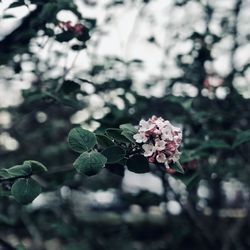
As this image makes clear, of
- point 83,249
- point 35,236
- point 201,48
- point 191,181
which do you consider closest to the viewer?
point 191,181

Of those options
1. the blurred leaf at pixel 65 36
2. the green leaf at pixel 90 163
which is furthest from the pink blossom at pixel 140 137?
the blurred leaf at pixel 65 36

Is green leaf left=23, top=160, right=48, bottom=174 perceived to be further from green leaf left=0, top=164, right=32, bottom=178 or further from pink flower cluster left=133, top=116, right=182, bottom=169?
pink flower cluster left=133, top=116, right=182, bottom=169

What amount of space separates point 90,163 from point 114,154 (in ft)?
0.35

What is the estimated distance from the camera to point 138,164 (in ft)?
4.30

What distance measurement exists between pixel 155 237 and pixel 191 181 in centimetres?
483

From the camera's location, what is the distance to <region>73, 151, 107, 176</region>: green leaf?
121cm

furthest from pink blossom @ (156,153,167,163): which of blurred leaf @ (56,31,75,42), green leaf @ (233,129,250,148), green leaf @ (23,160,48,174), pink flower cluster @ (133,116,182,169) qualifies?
blurred leaf @ (56,31,75,42)

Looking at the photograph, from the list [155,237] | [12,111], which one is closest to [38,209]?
[12,111]

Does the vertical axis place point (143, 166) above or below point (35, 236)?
above

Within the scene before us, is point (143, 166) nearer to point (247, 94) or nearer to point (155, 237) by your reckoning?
point (247, 94)

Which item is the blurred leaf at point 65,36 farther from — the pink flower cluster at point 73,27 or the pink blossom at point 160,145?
the pink blossom at point 160,145

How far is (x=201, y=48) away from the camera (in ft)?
9.64

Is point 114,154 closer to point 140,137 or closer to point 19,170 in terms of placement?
point 140,137

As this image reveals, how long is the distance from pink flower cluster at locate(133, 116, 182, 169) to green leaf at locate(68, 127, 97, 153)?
0.14 m
